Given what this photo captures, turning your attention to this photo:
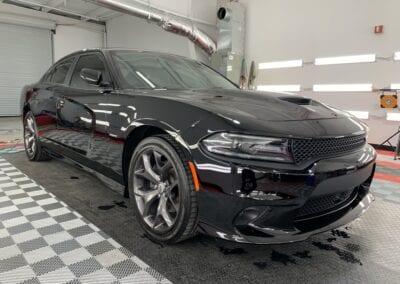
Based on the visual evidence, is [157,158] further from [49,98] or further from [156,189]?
[49,98]

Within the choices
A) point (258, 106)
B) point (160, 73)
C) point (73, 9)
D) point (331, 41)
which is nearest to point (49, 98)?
point (160, 73)

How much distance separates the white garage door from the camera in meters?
9.12

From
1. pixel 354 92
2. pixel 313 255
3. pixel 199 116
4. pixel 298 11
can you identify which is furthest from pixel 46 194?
pixel 298 11

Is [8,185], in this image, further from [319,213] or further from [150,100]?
[319,213]

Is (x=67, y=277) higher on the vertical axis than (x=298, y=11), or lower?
lower

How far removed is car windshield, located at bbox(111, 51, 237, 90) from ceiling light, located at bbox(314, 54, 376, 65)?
4.09 metres

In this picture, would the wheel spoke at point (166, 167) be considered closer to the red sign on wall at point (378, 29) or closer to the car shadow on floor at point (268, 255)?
the car shadow on floor at point (268, 255)

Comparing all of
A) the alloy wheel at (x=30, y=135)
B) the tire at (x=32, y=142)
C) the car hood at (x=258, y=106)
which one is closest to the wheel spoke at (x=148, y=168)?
the car hood at (x=258, y=106)

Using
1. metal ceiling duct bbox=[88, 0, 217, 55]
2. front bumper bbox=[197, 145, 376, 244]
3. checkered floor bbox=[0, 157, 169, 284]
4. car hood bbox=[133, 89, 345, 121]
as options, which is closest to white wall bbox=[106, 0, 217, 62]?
metal ceiling duct bbox=[88, 0, 217, 55]

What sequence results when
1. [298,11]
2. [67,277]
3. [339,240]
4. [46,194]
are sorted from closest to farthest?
[67,277]
[339,240]
[46,194]
[298,11]

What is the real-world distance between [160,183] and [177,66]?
1117mm

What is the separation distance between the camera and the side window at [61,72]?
2772 mm

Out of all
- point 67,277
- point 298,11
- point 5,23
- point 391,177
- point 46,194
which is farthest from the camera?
point 5,23

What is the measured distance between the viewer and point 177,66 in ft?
7.77
